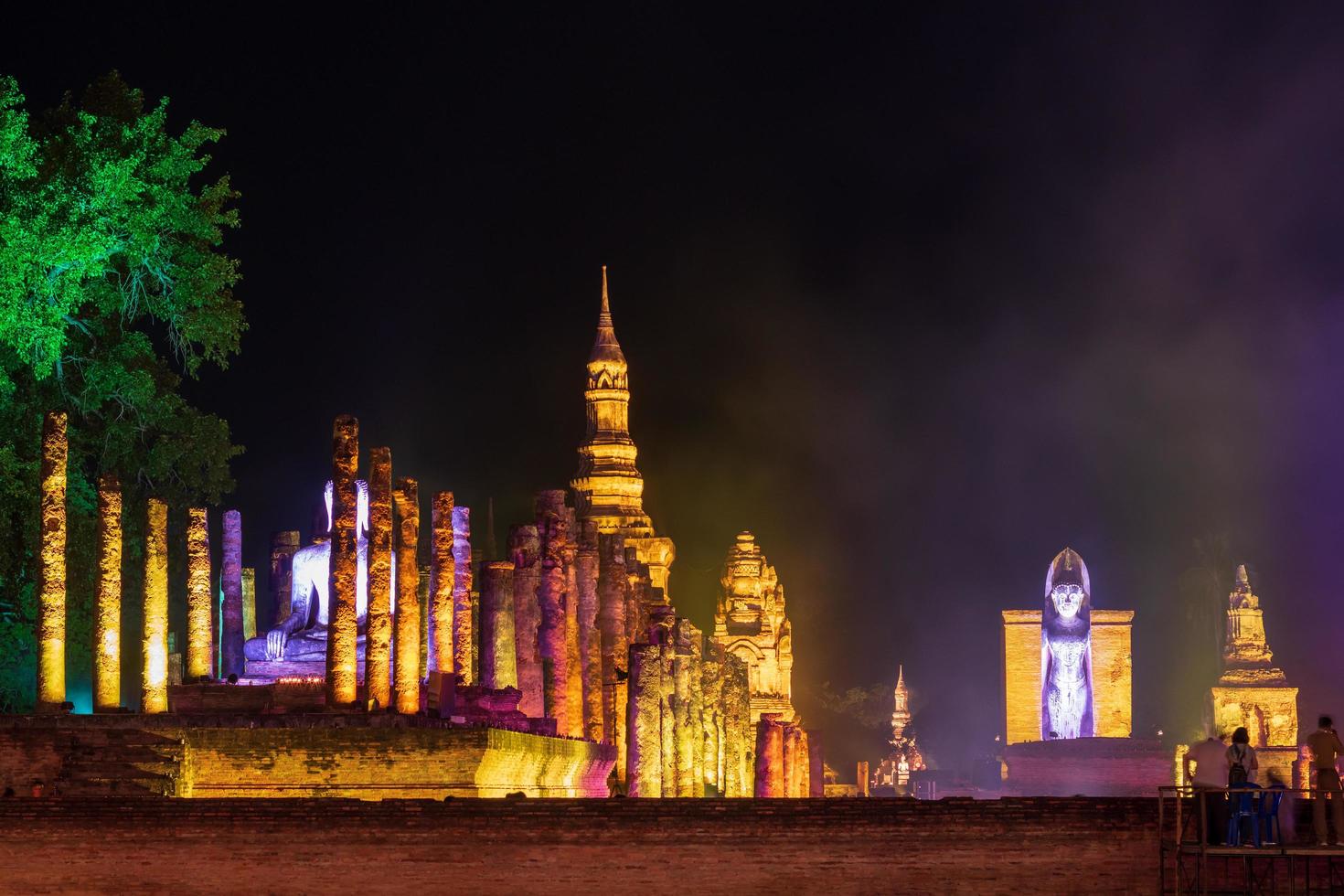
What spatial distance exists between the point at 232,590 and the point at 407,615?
6335 millimetres

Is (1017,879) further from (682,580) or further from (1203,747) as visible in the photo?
(682,580)

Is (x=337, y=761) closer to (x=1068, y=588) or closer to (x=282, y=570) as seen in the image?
(x=282, y=570)

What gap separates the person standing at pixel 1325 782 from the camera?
1928 cm

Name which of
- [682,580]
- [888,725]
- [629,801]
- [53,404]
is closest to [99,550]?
[53,404]

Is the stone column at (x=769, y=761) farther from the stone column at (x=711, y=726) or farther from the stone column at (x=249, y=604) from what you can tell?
the stone column at (x=249, y=604)

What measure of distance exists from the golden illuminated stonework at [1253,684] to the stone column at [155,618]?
179 ft

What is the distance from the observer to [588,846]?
66.9 feet

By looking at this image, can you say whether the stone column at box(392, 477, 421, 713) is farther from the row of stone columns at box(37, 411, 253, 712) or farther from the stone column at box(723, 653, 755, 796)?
the stone column at box(723, 653, 755, 796)

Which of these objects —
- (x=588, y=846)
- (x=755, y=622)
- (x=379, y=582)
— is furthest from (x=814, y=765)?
(x=588, y=846)

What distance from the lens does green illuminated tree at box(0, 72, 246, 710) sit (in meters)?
32.2

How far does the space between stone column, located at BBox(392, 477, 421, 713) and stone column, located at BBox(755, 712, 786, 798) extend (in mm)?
22328

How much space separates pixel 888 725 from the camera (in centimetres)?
8662

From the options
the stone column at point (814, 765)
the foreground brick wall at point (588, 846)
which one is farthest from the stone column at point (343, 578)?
the stone column at point (814, 765)

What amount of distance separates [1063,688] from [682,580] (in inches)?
530
